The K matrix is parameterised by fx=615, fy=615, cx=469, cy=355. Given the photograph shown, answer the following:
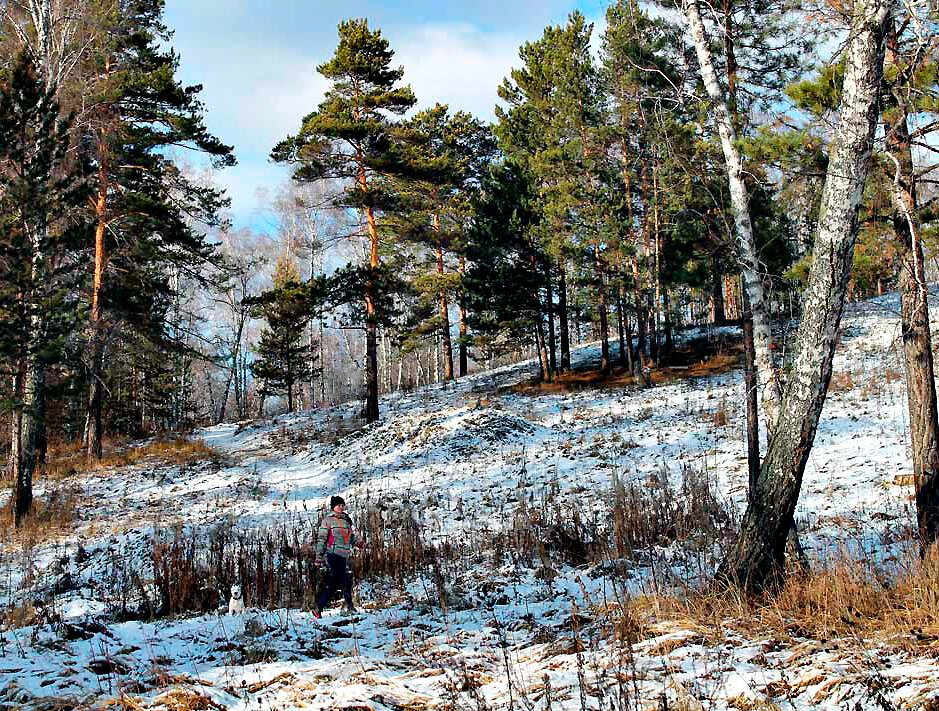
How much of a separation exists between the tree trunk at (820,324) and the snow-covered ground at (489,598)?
82cm

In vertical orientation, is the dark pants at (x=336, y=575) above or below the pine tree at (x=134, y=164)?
below

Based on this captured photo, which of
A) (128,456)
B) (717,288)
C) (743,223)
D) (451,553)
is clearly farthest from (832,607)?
(717,288)

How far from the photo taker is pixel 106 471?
18.5 metres

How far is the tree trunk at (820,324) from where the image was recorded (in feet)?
15.6

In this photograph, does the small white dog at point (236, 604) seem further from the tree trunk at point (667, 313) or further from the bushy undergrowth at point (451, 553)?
the tree trunk at point (667, 313)

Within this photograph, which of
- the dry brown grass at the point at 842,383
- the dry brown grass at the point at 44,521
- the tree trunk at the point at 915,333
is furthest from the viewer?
the dry brown grass at the point at 842,383

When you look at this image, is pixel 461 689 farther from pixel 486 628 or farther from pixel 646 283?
pixel 646 283

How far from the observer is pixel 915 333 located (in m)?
6.61

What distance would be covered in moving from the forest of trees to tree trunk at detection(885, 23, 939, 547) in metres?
0.03

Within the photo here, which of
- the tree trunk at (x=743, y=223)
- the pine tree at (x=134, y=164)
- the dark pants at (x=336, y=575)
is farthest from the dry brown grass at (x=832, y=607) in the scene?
the pine tree at (x=134, y=164)

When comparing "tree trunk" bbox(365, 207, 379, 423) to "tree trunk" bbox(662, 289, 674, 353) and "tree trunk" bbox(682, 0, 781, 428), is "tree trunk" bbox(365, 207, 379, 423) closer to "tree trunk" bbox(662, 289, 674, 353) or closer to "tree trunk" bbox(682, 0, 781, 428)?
"tree trunk" bbox(662, 289, 674, 353)

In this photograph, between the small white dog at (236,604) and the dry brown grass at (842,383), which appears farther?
the dry brown grass at (842,383)

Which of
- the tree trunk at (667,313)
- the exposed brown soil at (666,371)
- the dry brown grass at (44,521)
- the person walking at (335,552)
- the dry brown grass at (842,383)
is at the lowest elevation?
the dry brown grass at (44,521)

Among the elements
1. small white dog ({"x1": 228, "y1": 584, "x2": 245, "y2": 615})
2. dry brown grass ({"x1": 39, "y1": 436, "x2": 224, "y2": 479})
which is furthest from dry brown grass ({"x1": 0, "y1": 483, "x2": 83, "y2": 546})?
small white dog ({"x1": 228, "y1": 584, "x2": 245, "y2": 615})
